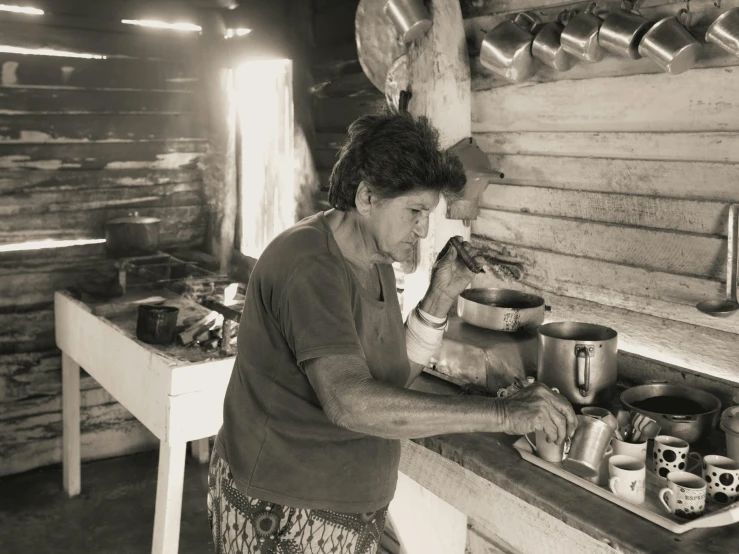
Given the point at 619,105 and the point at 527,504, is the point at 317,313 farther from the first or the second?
the point at 619,105

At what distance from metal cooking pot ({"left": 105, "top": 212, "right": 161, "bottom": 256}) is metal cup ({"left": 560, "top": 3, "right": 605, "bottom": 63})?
3181mm

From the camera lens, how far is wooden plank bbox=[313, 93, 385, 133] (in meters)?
4.10

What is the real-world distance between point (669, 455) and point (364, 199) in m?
1.13

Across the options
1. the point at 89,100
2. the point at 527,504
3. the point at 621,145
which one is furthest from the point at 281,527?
the point at 89,100

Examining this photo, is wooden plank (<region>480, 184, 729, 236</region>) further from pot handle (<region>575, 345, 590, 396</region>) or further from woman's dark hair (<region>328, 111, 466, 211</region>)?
woman's dark hair (<region>328, 111, 466, 211</region>)

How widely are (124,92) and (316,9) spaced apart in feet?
4.96

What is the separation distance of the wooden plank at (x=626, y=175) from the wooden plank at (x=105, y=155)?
9.18 ft

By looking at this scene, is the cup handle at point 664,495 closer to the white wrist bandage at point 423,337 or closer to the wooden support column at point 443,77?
the white wrist bandage at point 423,337

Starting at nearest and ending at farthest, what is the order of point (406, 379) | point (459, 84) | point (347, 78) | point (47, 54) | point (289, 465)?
point (289, 465), point (406, 379), point (459, 84), point (347, 78), point (47, 54)

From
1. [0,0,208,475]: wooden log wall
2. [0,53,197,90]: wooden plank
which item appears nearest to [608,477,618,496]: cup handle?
[0,0,208,475]: wooden log wall

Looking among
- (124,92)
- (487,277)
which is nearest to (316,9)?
(124,92)

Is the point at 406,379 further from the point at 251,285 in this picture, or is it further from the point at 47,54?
the point at 47,54

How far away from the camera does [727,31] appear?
2.24 m

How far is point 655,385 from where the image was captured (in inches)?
98.9
